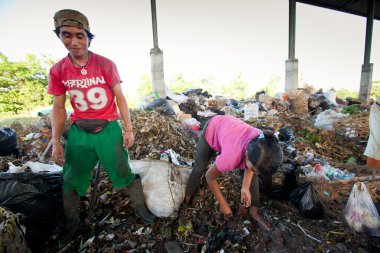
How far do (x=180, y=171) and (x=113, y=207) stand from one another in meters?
0.79

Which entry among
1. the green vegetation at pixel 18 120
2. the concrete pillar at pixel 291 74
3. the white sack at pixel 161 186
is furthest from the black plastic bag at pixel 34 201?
the concrete pillar at pixel 291 74

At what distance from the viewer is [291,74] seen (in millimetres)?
9664

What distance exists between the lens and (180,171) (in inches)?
83.9

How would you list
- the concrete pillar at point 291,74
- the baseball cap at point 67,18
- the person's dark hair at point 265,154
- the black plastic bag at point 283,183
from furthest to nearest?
the concrete pillar at point 291,74 < the black plastic bag at point 283,183 < the baseball cap at point 67,18 < the person's dark hair at point 265,154

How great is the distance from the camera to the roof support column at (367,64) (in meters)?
9.73

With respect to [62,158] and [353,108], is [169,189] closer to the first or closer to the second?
[62,158]

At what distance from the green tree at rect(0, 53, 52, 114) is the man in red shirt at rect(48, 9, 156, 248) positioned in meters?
13.8

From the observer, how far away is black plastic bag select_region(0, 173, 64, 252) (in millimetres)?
1500

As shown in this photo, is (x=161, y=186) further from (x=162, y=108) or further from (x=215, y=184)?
(x=162, y=108)

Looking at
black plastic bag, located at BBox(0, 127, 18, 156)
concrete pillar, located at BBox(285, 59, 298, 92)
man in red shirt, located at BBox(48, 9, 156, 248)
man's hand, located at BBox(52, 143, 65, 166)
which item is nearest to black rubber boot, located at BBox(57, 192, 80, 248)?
man in red shirt, located at BBox(48, 9, 156, 248)

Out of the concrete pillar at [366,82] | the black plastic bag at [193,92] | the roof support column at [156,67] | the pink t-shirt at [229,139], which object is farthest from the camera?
the concrete pillar at [366,82]

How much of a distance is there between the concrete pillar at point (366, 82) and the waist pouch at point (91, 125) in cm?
1246

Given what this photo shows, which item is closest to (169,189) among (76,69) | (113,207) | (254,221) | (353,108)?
(113,207)

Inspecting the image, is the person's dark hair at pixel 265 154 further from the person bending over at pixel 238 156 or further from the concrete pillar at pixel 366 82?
the concrete pillar at pixel 366 82
